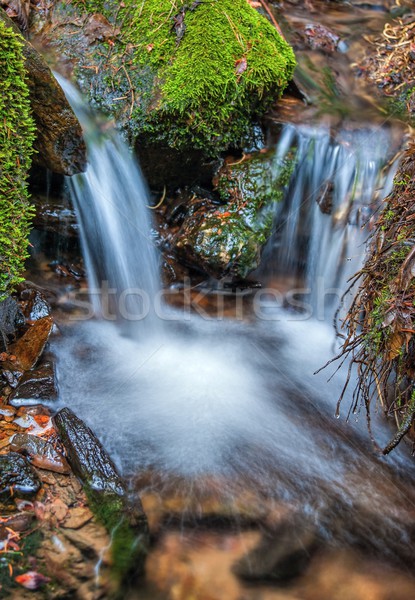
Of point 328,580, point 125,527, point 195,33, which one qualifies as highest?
point 195,33

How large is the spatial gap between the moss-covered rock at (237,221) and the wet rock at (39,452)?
7.35 feet

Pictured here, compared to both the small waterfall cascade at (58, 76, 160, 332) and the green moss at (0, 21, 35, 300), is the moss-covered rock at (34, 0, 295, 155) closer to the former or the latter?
the small waterfall cascade at (58, 76, 160, 332)

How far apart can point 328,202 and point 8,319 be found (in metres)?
3.12

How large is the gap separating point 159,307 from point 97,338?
0.74m

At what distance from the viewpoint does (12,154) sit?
2941mm

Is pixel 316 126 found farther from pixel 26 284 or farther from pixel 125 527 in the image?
pixel 125 527

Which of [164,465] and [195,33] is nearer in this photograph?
[164,465]

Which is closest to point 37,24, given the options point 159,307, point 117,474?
point 159,307

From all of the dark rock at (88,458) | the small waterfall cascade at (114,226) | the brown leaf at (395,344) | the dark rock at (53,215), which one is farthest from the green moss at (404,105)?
the dark rock at (88,458)

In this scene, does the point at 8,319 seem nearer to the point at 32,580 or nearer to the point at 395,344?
the point at 32,580

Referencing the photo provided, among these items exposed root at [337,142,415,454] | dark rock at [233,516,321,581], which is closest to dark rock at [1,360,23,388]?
dark rock at [233,516,321,581]

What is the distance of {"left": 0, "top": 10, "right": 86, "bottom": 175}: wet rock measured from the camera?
11.1ft

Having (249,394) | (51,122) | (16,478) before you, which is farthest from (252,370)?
(51,122)

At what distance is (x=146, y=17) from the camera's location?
4.38 meters
